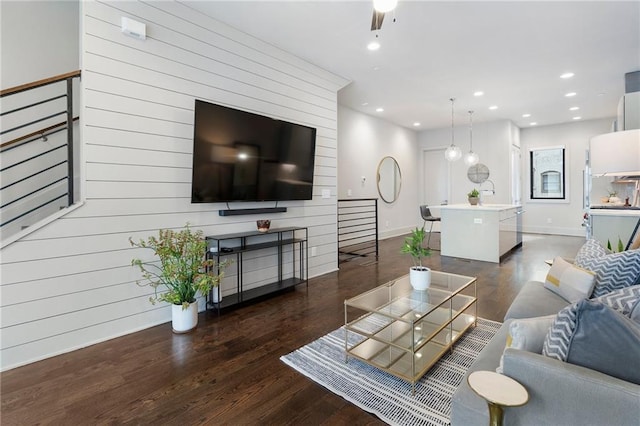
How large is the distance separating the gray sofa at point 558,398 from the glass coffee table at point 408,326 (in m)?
0.73

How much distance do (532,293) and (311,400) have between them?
173 cm

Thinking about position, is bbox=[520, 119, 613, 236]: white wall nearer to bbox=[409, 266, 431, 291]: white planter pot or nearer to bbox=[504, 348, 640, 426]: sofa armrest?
bbox=[409, 266, 431, 291]: white planter pot

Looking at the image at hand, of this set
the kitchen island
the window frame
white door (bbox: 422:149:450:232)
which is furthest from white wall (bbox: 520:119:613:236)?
the kitchen island

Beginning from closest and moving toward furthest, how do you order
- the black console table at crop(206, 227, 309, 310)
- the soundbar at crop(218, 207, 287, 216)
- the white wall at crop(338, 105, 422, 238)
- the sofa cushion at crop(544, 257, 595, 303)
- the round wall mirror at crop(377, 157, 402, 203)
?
the sofa cushion at crop(544, 257, 595, 303) → the black console table at crop(206, 227, 309, 310) → the soundbar at crop(218, 207, 287, 216) → the white wall at crop(338, 105, 422, 238) → the round wall mirror at crop(377, 157, 402, 203)

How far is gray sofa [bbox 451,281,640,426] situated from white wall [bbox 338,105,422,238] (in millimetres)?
5360

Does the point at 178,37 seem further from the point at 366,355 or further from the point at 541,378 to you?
the point at 541,378

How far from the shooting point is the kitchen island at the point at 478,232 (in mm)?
5098

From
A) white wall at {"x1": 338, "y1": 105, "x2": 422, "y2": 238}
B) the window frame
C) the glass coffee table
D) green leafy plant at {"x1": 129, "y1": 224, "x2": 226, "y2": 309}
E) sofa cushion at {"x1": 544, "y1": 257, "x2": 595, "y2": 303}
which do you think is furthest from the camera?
the window frame

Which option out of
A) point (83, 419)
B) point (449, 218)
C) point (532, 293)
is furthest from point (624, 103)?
point (83, 419)

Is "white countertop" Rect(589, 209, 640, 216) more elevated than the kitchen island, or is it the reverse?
"white countertop" Rect(589, 209, 640, 216)

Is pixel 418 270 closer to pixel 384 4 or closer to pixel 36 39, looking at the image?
pixel 384 4

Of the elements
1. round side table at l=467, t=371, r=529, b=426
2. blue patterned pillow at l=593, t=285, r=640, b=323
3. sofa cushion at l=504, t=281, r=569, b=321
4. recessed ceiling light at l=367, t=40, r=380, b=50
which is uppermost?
recessed ceiling light at l=367, t=40, r=380, b=50

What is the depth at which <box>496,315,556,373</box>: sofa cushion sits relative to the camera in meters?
1.14

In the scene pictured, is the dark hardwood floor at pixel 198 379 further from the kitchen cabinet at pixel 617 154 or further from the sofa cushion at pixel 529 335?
the kitchen cabinet at pixel 617 154
